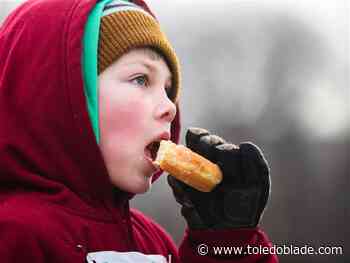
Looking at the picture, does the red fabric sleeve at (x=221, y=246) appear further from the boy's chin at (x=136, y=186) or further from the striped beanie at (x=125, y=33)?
the striped beanie at (x=125, y=33)

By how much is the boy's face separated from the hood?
0.12 feet

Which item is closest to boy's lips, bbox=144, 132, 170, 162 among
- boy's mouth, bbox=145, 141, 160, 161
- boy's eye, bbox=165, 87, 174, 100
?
boy's mouth, bbox=145, 141, 160, 161

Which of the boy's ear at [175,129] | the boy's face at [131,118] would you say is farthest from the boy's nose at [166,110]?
the boy's ear at [175,129]

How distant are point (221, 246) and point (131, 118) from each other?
0.27 metres

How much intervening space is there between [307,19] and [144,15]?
0.39 m

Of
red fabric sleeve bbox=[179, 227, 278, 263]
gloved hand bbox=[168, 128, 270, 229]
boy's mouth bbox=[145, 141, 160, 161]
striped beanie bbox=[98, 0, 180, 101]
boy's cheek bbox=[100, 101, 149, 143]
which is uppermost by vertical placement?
striped beanie bbox=[98, 0, 180, 101]

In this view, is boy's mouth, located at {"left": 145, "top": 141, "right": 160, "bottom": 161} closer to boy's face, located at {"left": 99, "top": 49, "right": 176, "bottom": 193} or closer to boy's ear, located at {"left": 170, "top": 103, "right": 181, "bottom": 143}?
boy's face, located at {"left": 99, "top": 49, "right": 176, "bottom": 193}

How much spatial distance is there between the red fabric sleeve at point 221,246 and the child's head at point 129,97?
15 centimetres

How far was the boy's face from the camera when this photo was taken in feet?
3.02

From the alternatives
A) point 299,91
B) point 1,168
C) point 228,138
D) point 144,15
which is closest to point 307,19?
point 299,91

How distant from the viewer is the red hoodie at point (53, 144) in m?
0.84

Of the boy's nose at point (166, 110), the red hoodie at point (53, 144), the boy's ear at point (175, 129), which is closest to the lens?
the red hoodie at point (53, 144)

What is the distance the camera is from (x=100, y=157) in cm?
89

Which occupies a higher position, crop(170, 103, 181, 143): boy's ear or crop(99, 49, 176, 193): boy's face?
crop(99, 49, 176, 193): boy's face
